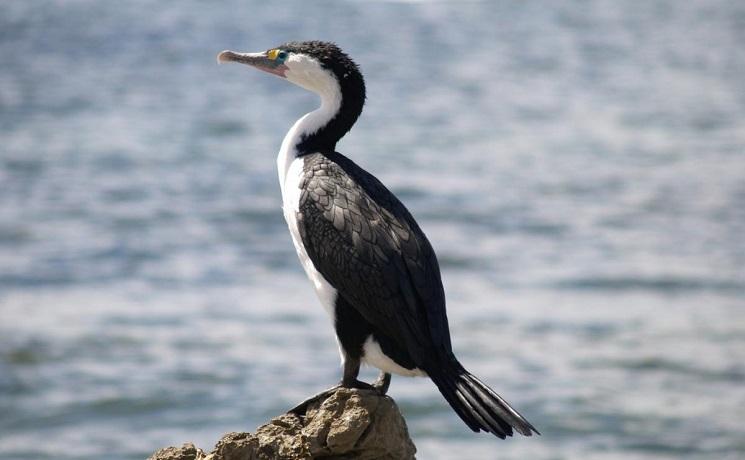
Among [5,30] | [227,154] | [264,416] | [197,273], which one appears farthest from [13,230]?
[5,30]

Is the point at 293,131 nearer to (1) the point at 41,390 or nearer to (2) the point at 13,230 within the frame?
(1) the point at 41,390

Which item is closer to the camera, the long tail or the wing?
the long tail

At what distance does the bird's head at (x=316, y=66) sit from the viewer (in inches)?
269

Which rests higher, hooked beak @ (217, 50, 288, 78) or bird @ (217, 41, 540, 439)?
hooked beak @ (217, 50, 288, 78)

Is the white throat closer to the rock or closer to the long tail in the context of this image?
the rock

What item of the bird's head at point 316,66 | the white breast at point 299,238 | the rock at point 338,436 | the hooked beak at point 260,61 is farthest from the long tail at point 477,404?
the hooked beak at point 260,61

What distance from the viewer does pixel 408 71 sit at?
2833cm

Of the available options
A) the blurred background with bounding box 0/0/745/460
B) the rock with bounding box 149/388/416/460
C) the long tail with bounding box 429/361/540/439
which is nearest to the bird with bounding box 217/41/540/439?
the long tail with bounding box 429/361/540/439

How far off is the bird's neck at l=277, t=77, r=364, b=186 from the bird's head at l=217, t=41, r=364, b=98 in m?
0.03

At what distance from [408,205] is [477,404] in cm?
1349

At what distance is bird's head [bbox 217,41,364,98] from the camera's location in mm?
6840

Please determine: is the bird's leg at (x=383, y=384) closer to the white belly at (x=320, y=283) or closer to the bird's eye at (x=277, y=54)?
the white belly at (x=320, y=283)

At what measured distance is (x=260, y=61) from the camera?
7.11 m

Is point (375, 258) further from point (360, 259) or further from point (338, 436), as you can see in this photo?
point (338, 436)
